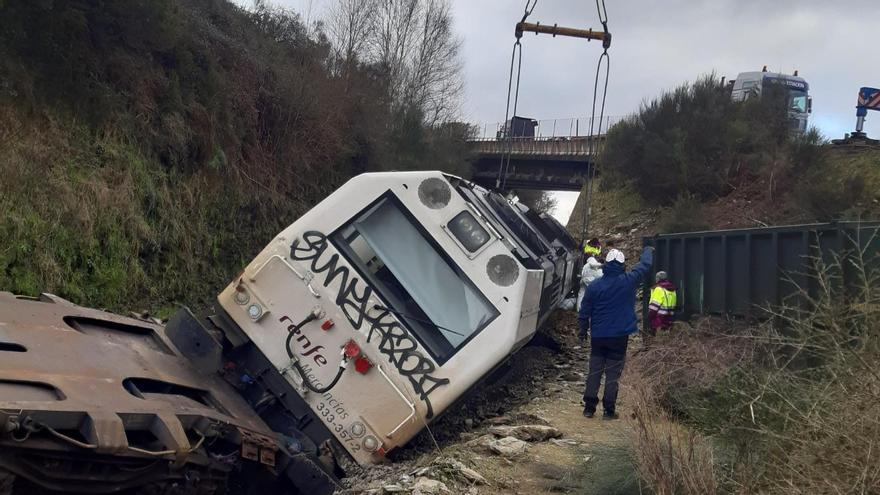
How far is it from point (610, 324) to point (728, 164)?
55.2 ft

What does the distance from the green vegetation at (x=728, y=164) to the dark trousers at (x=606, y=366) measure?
1302cm

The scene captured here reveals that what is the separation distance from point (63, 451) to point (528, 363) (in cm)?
735

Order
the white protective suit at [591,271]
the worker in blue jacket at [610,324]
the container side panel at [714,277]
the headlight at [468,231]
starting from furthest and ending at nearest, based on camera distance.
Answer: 1. the white protective suit at [591,271]
2. the container side panel at [714,277]
3. the worker in blue jacket at [610,324]
4. the headlight at [468,231]

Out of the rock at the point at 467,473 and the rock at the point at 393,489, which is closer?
the rock at the point at 393,489

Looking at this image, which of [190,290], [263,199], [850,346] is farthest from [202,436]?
[263,199]

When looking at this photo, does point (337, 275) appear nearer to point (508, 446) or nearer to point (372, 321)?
point (372, 321)

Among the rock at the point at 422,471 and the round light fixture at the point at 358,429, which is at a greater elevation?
the round light fixture at the point at 358,429

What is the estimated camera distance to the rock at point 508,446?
18.3ft

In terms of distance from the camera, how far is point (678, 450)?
393 centimetres

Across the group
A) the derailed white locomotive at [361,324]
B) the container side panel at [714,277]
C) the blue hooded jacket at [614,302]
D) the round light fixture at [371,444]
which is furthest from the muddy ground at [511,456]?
the container side panel at [714,277]

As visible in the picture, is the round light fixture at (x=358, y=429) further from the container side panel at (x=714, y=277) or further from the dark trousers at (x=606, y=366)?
the container side panel at (x=714, y=277)

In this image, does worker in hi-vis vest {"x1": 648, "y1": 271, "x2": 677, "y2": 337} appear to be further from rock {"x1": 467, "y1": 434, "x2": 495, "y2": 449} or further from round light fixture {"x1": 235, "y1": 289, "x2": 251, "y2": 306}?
round light fixture {"x1": 235, "y1": 289, "x2": 251, "y2": 306}

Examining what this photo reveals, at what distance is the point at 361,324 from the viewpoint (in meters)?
5.50

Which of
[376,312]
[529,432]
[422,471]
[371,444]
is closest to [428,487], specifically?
[422,471]
